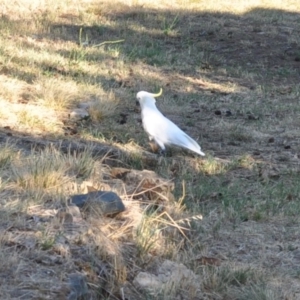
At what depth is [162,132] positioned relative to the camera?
659 centimetres

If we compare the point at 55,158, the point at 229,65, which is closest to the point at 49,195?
the point at 55,158

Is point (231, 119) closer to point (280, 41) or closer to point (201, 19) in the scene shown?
point (280, 41)

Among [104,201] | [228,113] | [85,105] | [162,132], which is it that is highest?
[104,201]

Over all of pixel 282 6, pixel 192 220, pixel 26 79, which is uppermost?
pixel 192 220

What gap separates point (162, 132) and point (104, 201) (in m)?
2.05

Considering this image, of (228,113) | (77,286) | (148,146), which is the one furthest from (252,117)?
(77,286)

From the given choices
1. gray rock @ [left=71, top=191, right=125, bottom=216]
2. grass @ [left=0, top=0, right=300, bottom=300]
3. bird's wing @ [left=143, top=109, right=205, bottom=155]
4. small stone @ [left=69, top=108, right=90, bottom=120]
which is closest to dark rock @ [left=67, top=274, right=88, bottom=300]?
grass @ [left=0, top=0, right=300, bottom=300]

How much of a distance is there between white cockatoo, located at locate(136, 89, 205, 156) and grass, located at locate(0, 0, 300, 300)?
0.18 meters

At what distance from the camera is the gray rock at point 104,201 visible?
4.61 m

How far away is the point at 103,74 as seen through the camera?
9.70 m

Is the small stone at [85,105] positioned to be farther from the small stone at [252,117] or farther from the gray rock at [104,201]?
the gray rock at [104,201]

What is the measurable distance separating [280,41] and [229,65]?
1.94m

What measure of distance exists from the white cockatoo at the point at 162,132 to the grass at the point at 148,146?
18 centimetres

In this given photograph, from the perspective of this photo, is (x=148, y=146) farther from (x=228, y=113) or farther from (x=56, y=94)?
(x=228, y=113)
